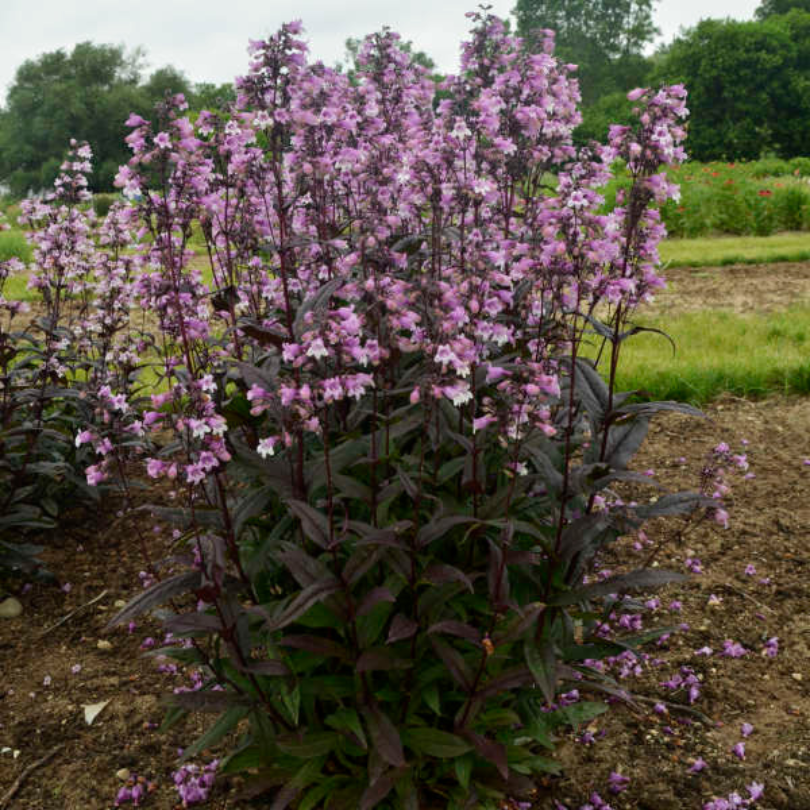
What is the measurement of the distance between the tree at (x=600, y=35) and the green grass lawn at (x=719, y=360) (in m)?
57.9

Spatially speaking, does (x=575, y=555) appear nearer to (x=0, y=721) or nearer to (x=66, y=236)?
(x=0, y=721)

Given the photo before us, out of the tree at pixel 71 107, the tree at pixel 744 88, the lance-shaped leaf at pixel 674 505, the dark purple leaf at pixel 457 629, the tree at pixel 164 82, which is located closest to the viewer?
the dark purple leaf at pixel 457 629

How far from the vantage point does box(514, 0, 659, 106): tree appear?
62156 millimetres

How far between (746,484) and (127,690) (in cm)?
407

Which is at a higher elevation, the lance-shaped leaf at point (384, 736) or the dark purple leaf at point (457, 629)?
the dark purple leaf at point (457, 629)

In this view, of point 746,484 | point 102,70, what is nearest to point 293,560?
point 746,484

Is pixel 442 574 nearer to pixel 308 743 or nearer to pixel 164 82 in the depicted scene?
pixel 308 743

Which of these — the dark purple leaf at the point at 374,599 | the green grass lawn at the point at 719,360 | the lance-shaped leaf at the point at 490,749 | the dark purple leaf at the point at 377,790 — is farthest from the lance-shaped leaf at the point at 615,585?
the green grass lawn at the point at 719,360

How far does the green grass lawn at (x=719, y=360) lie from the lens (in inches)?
261

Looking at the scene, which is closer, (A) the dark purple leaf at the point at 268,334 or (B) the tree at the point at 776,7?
(A) the dark purple leaf at the point at 268,334

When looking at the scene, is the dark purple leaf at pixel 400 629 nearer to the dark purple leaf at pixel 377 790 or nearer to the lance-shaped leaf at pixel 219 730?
the dark purple leaf at pixel 377 790

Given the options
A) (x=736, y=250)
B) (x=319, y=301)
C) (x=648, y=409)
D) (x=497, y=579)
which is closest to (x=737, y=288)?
(x=736, y=250)

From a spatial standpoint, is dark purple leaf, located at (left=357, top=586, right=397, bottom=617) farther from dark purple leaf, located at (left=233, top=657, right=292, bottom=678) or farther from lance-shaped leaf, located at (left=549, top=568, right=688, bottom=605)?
lance-shaped leaf, located at (left=549, top=568, right=688, bottom=605)

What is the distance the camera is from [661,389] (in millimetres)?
6578
